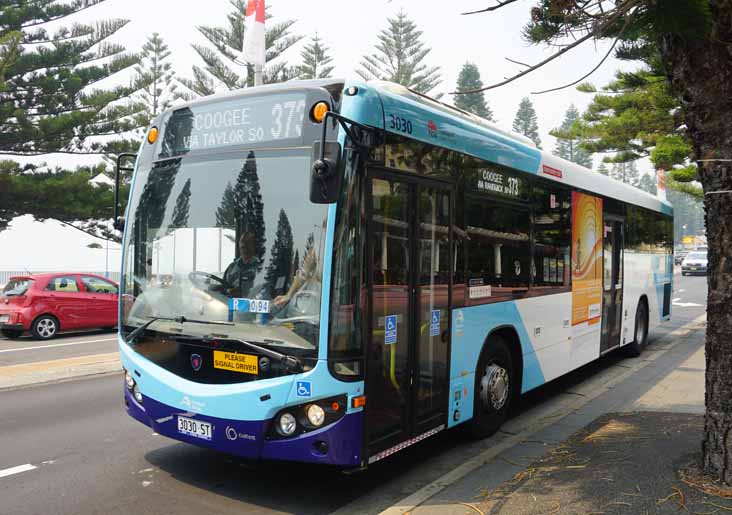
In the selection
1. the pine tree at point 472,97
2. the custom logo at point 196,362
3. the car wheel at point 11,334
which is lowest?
the car wheel at point 11,334

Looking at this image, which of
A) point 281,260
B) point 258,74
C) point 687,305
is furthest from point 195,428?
point 687,305

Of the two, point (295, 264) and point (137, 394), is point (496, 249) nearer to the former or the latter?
point (295, 264)

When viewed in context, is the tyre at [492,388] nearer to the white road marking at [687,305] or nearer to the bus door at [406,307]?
the bus door at [406,307]

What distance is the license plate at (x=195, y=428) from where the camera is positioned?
477 centimetres

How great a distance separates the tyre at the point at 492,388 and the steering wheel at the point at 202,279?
2740mm

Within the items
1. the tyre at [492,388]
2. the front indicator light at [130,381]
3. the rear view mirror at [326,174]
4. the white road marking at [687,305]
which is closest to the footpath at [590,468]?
the tyre at [492,388]

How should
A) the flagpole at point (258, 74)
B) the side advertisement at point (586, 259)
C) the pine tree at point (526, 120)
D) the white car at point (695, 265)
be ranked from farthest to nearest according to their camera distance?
the pine tree at point (526, 120), the white car at point (695, 265), the flagpole at point (258, 74), the side advertisement at point (586, 259)

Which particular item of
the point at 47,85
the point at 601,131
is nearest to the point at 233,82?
the point at 47,85

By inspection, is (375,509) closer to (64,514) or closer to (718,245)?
(64,514)

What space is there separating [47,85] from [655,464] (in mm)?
27176

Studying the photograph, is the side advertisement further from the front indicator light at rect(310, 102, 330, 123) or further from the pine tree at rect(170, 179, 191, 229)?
the pine tree at rect(170, 179, 191, 229)

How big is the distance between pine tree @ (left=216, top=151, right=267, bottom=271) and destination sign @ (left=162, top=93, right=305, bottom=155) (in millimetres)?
226

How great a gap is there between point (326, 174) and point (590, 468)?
123 inches

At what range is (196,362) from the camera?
4906 mm
